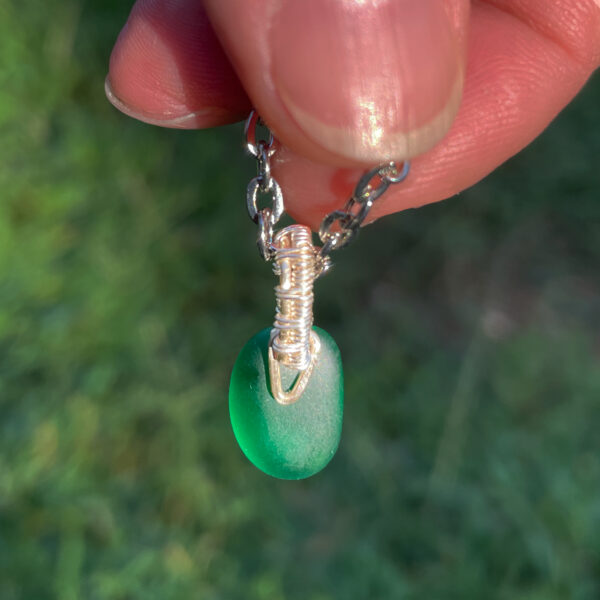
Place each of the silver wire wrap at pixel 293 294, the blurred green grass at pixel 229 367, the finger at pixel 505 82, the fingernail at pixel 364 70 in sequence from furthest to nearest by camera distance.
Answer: the blurred green grass at pixel 229 367
the finger at pixel 505 82
the silver wire wrap at pixel 293 294
the fingernail at pixel 364 70

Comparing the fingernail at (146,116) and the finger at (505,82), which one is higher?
the finger at (505,82)

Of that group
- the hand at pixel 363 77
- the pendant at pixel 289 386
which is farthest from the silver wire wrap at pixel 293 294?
the hand at pixel 363 77

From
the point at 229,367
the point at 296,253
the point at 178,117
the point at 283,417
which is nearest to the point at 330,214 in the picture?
the point at 296,253

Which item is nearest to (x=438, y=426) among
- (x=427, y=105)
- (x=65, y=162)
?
(x=427, y=105)

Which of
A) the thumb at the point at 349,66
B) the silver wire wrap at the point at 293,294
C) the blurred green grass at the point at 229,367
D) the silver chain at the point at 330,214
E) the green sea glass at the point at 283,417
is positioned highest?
the thumb at the point at 349,66

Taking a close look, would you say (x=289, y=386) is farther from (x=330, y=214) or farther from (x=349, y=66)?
(x=349, y=66)

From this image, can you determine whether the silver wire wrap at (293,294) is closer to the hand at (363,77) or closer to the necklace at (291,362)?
the necklace at (291,362)

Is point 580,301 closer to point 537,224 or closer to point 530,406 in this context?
point 537,224

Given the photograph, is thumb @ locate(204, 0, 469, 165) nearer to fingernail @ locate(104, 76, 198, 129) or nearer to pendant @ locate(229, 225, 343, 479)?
pendant @ locate(229, 225, 343, 479)
